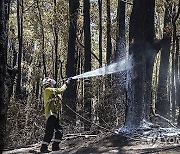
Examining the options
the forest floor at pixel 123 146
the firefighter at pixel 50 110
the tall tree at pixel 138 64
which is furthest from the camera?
the tall tree at pixel 138 64

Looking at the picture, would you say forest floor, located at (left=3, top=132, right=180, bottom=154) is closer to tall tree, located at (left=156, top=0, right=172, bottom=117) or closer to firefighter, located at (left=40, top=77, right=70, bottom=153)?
firefighter, located at (left=40, top=77, right=70, bottom=153)

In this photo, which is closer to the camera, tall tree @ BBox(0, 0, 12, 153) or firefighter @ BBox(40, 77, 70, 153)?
tall tree @ BBox(0, 0, 12, 153)

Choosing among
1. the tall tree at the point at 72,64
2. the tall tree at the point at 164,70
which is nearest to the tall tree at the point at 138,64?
the tall tree at the point at 72,64

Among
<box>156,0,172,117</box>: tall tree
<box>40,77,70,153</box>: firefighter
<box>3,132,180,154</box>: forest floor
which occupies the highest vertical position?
<box>156,0,172,117</box>: tall tree

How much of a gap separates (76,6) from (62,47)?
1420cm

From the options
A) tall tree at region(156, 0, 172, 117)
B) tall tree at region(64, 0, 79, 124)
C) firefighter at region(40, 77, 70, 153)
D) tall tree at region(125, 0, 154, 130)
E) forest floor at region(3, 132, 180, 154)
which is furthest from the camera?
tall tree at region(156, 0, 172, 117)

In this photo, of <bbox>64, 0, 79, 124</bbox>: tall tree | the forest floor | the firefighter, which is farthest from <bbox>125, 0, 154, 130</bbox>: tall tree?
<bbox>64, 0, 79, 124</bbox>: tall tree

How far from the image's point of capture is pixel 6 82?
379 centimetres

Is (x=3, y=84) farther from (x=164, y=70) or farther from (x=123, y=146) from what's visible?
(x=164, y=70)

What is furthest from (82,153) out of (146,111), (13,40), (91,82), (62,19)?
(13,40)

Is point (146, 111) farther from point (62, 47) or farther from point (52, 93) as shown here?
point (62, 47)

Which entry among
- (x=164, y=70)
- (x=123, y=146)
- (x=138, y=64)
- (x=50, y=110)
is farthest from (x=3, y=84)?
(x=164, y=70)

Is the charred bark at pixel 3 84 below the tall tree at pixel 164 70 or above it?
below

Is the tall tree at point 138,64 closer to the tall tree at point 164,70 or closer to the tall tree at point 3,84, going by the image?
the tall tree at point 3,84
